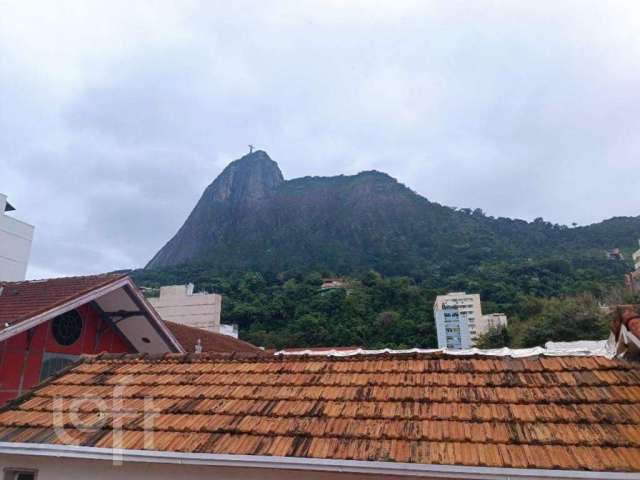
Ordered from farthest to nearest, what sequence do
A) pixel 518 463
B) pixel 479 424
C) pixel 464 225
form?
pixel 464 225, pixel 479 424, pixel 518 463

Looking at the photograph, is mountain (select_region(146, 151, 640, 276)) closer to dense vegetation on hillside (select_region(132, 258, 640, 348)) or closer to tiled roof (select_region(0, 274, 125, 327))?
dense vegetation on hillside (select_region(132, 258, 640, 348))

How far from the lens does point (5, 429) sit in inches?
180

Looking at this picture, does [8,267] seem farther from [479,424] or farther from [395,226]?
[395,226]

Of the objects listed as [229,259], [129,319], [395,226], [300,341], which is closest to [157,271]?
[229,259]

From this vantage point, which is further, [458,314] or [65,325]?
[458,314]

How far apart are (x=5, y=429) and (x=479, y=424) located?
458 cm

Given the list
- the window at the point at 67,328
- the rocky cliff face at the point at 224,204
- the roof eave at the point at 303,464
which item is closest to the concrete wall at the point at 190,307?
the window at the point at 67,328

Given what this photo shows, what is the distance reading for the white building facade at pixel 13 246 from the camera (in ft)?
59.0

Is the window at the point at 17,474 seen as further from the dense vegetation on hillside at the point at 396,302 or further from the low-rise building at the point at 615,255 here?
the low-rise building at the point at 615,255

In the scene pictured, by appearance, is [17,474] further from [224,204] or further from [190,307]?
[224,204]

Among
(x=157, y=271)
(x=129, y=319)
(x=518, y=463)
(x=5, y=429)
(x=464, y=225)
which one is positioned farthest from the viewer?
(x=464, y=225)

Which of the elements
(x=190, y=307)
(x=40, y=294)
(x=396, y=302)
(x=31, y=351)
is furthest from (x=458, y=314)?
(x=31, y=351)

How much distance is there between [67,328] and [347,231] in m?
97.7

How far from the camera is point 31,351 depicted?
9984 millimetres
